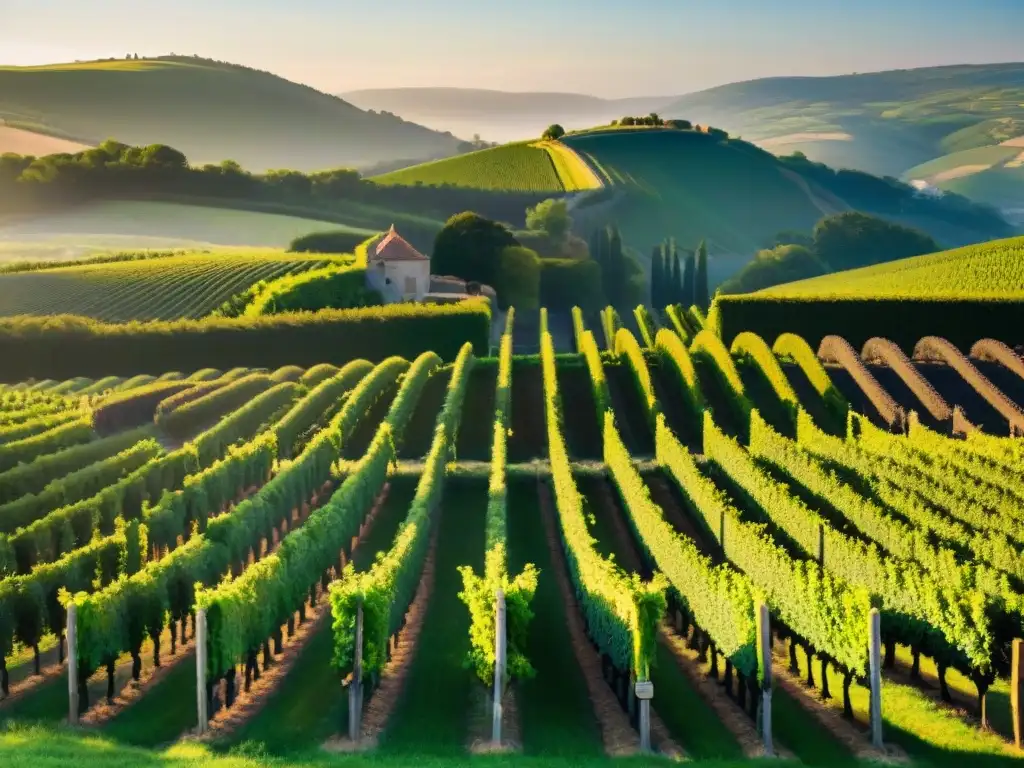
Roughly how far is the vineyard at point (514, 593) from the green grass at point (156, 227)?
231 ft

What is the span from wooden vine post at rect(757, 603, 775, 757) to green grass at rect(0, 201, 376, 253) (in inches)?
3843

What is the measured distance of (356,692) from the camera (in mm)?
19500

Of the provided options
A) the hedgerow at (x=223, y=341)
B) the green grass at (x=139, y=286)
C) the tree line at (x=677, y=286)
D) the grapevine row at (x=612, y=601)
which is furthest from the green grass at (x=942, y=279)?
the grapevine row at (x=612, y=601)

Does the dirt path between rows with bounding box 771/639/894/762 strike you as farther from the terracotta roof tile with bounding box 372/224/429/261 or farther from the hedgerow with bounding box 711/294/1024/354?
the terracotta roof tile with bounding box 372/224/429/261

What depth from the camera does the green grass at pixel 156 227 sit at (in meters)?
112

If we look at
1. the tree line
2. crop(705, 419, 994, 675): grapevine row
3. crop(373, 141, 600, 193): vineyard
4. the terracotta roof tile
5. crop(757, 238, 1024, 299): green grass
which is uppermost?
crop(373, 141, 600, 193): vineyard

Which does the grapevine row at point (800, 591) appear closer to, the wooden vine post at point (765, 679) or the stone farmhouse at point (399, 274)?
the wooden vine post at point (765, 679)

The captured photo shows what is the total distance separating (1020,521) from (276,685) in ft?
55.3

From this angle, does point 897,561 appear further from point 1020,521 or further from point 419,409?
point 419,409

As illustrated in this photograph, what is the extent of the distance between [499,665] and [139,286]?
71816 mm

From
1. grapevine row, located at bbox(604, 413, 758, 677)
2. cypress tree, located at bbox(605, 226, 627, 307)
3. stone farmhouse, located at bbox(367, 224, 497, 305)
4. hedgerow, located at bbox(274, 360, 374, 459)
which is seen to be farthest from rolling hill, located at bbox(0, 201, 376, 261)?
grapevine row, located at bbox(604, 413, 758, 677)

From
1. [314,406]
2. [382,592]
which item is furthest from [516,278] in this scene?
[382,592]

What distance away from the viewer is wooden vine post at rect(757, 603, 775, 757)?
63.4 feet

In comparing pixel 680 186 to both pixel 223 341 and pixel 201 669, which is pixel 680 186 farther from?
pixel 201 669
